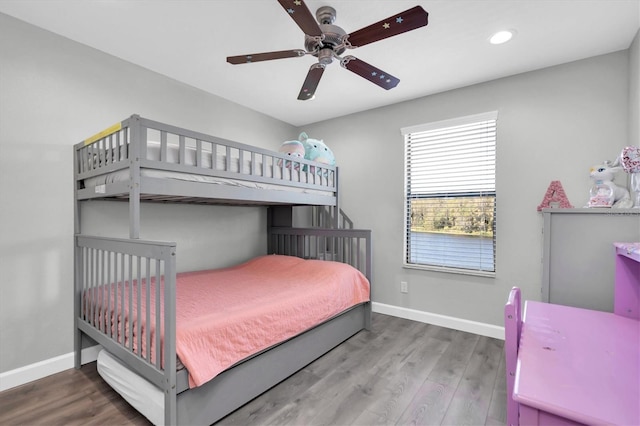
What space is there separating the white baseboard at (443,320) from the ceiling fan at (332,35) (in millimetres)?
2261

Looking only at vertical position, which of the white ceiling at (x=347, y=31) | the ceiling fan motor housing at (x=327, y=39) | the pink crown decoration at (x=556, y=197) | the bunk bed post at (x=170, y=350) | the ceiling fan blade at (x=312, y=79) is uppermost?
the white ceiling at (x=347, y=31)

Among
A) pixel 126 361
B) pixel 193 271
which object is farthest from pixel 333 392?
pixel 193 271

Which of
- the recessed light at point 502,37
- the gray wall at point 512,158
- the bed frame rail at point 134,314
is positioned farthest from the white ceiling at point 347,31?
the bed frame rail at point 134,314

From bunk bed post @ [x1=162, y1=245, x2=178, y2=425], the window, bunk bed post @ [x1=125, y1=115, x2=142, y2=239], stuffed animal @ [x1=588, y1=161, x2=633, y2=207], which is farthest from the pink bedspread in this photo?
stuffed animal @ [x1=588, y1=161, x2=633, y2=207]

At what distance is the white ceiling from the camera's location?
180cm

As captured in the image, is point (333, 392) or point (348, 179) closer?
point (333, 392)

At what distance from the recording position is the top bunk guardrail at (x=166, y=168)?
1698 millimetres

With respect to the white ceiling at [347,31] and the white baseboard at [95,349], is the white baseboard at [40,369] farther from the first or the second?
the white ceiling at [347,31]

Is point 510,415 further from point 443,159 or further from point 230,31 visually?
point 230,31

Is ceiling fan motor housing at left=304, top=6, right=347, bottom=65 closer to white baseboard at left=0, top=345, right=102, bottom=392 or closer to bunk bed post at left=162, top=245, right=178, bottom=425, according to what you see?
bunk bed post at left=162, top=245, right=178, bottom=425

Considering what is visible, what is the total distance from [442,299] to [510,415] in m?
1.92

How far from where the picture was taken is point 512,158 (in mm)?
2654

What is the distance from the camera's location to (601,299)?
4.53 feet

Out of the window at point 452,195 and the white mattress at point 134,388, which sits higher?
the window at point 452,195
